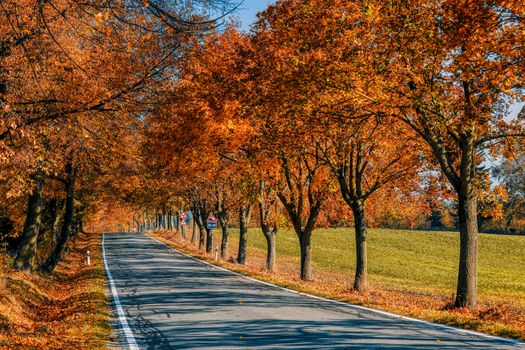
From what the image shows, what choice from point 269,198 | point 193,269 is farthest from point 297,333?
point 269,198

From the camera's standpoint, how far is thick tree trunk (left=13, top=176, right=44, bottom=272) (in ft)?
60.7

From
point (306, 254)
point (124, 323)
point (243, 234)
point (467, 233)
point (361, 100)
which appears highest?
point (361, 100)

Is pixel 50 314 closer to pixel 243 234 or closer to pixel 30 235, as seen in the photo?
pixel 30 235

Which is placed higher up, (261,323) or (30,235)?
(30,235)

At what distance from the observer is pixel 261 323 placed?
9.98 m

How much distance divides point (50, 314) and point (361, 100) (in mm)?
9929

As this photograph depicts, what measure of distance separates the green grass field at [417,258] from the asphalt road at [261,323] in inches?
704

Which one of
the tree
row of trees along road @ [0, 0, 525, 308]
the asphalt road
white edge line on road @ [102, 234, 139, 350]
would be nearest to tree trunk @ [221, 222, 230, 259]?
row of trees along road @ [0, 0, 525, 308]

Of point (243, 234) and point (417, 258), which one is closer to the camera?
point (243, 234)

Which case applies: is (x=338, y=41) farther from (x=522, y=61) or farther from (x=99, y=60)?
(x=99, y=60)

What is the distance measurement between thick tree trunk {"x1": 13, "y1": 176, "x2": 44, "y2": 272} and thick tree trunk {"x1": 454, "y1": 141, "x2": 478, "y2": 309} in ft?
46.9

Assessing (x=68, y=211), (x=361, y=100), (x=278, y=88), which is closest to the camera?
(x=361, y=100)

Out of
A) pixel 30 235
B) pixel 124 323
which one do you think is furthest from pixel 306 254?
pixel 124 323

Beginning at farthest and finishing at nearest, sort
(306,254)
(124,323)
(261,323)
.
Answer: (306,254), (124,323), (261,323)
